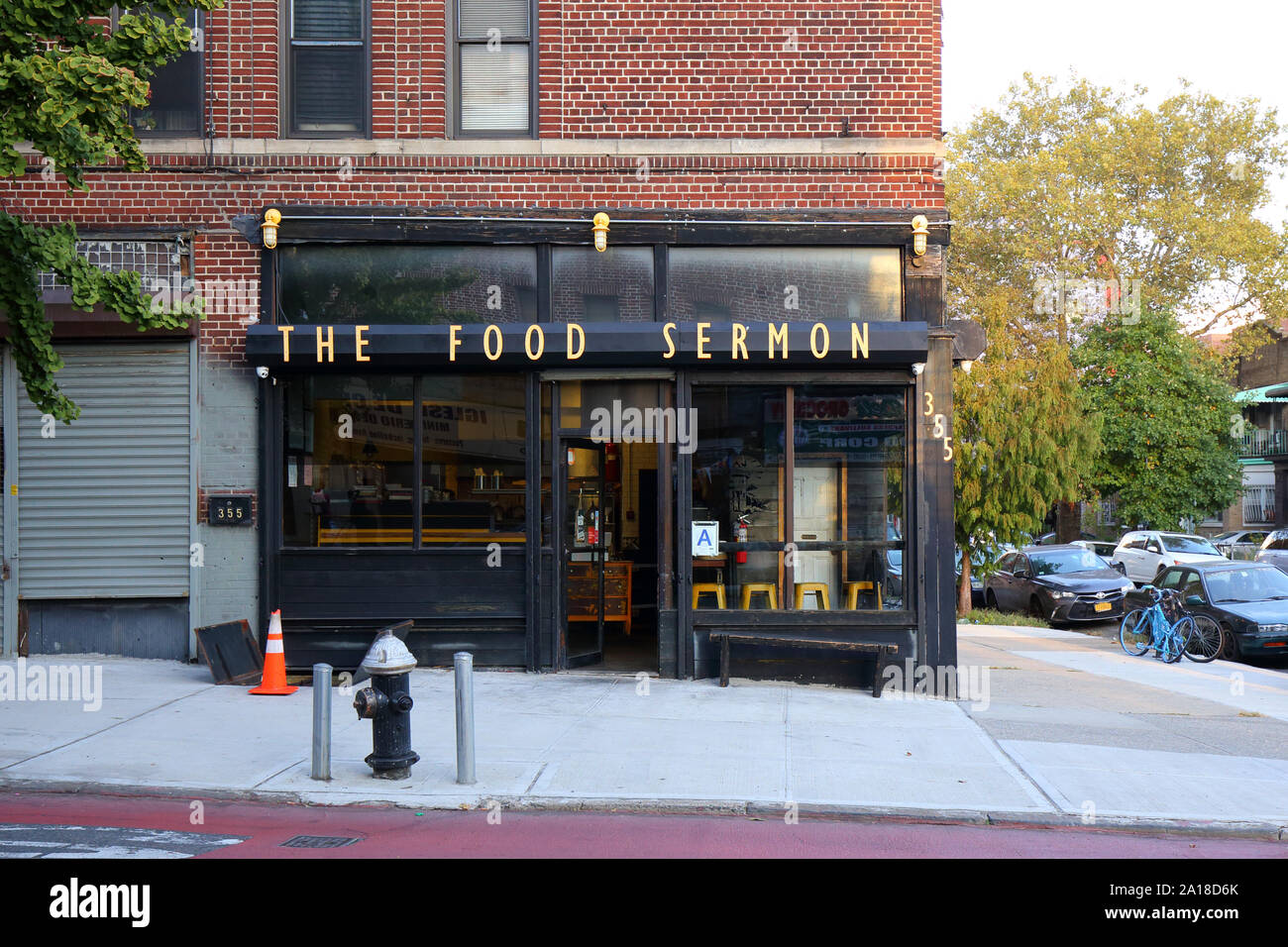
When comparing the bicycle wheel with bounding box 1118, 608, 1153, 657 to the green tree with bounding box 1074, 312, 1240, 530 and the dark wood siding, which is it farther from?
the green tree with bounding box 1074, 312, 1240, 530

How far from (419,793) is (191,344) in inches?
Result: 245

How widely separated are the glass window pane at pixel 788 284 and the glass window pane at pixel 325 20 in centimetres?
410

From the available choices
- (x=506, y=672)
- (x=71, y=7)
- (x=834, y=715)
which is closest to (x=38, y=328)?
(x=71, y=7)

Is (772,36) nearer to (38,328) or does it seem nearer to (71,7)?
(71,7)

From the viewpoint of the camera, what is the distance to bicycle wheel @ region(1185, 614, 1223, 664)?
15.3m

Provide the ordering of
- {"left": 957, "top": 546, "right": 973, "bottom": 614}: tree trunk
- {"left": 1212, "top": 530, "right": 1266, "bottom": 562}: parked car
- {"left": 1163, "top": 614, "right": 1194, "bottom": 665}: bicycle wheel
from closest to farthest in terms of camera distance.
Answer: {"left": 1163, "top": 614, "right": 1194, "bottom": 665}: bicycle wheel → {"left": 957, "top": 546, "right": 973, "bottom": 614}: tree trunk → {"left": 1212, "top": 530, "right": 1266, "bottom": 562}: parked car

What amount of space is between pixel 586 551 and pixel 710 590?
1554 mm

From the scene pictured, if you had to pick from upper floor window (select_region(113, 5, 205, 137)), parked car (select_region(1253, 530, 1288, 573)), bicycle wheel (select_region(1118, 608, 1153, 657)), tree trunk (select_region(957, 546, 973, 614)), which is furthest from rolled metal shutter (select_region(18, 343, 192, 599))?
parked car (select_region(1253, 530, 1288, 573))

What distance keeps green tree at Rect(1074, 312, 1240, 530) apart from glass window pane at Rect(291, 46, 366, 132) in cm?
2766

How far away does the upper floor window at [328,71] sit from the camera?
36.3 ft

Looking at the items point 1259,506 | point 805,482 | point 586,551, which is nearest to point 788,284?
point 805,482

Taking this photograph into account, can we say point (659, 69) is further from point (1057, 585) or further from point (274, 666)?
point (1057, 585)

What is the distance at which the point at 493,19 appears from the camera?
11.1 meters

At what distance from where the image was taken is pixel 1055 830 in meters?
6.46
